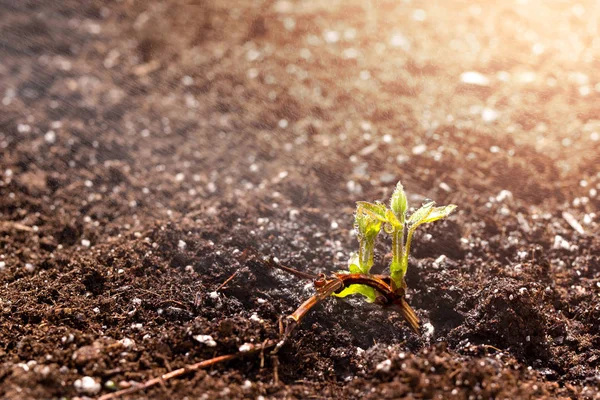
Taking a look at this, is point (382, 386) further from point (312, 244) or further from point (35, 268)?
point (35, 268)

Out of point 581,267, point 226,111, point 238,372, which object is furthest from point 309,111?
point 238,372

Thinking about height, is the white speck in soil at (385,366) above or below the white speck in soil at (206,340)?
above

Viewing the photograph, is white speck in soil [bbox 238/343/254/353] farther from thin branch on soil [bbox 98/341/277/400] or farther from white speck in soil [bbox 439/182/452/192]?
white speck in soil [bbox 439/182/452/192]

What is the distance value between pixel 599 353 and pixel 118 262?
164 cm

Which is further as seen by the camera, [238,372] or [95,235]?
[95,235]

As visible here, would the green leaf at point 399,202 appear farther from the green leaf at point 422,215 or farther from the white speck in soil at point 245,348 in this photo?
the white speck in soil at point 245,348

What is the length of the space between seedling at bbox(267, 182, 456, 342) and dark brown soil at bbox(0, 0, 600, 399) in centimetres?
10

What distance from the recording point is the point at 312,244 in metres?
2.25

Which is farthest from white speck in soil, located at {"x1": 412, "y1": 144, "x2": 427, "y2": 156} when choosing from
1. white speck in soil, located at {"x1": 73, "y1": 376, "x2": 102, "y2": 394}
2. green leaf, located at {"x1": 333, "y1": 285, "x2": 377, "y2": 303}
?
white speck in soil, located at {"x1": 73, "y1": 376, "x2": 102, "y2": 394}

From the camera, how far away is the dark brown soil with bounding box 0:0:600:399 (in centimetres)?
168

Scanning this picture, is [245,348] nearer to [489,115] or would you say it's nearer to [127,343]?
[127,343]

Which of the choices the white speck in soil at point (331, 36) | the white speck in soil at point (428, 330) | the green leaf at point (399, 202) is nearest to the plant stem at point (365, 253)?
the green leaf at point (399, 202)

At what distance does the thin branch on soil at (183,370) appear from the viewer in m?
1.50

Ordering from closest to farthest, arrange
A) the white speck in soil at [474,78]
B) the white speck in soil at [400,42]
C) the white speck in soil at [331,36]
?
the white speck in soil at [474,78] < the white speck in soil at [400,42] < the white speck in soil at [331,36]
